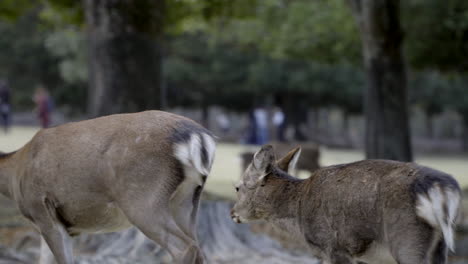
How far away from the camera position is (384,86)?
14.3 m

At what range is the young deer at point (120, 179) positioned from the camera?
5.71 metres

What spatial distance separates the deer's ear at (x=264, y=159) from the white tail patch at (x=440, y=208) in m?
1.36

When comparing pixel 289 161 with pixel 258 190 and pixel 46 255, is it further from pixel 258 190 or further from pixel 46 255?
pixel 46 255

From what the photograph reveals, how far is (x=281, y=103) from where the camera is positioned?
50094 millimetres

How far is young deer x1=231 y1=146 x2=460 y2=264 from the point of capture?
489 centimetres

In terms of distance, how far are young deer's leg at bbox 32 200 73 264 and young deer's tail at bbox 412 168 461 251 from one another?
9.57 feet

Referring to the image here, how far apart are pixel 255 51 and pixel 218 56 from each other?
2.51 m

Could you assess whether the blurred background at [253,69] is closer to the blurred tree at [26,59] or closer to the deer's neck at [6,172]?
the blurred tree at [26,59]

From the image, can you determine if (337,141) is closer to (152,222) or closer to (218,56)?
(218,56)

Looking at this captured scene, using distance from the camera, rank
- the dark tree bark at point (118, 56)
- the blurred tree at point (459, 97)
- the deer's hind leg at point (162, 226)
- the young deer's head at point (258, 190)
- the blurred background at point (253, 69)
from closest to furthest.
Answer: the deer's hind leg at point (162, 226) → the young deer's head at point (258, 190) → the dark tree bark at point (118, 56) → the blurred background at point (253, 69) → the blurred tree at point (459, 97)

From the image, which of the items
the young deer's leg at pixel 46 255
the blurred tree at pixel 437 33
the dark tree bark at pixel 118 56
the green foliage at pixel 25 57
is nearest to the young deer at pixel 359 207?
the young deer's leg at pixel 46 255

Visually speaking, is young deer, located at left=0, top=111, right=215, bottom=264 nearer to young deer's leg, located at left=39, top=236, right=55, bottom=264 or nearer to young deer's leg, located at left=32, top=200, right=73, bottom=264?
young deer's leg, located at left=32, top=200, right=73, bottom=264

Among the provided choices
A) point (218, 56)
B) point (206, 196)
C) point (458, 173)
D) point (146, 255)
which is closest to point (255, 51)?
point (218, 56)


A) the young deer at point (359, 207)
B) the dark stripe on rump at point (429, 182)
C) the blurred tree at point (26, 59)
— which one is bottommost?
the blurred tree at point (26, 59)
